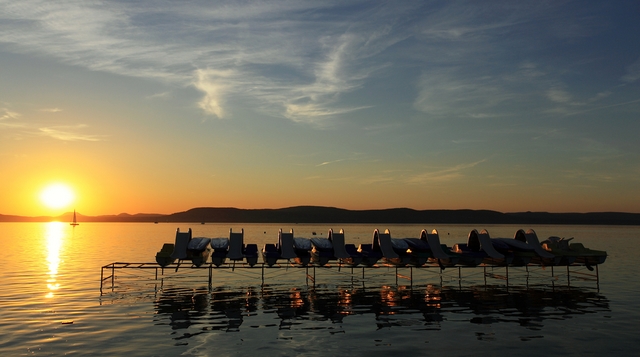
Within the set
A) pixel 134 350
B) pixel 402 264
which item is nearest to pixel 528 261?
pixel 402 264

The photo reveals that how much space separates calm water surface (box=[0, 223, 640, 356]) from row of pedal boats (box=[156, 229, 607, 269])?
7.84 ft

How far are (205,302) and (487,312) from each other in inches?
701

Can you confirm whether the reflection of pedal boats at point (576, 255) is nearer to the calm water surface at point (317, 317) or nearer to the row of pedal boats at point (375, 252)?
the row of pedal boats at point (375, 252)

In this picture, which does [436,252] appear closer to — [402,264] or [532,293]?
[402,264]

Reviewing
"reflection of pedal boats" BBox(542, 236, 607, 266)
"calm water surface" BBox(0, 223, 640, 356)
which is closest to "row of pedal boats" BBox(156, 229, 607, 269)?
"reflection of pedal boats" BBox(542, 236, 607, 266)

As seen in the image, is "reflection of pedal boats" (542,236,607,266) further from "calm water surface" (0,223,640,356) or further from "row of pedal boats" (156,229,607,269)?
"calm water surface" (0,223,640,356)

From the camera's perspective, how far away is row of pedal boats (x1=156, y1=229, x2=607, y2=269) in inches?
1422

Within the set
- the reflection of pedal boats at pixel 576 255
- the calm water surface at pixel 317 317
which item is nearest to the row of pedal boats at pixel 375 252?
the reflection of pedal boats at pixel 576 255

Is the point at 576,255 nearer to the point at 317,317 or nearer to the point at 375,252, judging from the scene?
the point at 375,252

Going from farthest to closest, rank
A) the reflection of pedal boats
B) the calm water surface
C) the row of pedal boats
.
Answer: the reflection of pedal boats
the row of pedal boats
the calm water surface

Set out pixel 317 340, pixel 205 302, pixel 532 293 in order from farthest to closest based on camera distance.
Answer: pixel 532 293 → pixel 205 302 → pixel 317 340

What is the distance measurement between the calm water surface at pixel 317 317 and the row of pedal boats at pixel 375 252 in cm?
239

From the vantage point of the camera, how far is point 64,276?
4875cm

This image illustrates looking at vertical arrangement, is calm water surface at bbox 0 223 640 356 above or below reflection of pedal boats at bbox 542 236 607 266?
below
